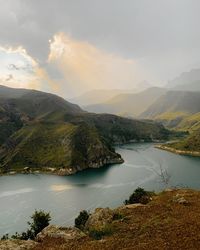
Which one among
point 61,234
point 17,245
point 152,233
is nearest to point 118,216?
point 61,234

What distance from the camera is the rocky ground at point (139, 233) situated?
4534 cm

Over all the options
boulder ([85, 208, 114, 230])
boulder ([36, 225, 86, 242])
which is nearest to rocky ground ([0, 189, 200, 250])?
boulder ([36, 225, 86, 242])

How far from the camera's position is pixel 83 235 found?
53.4 metres

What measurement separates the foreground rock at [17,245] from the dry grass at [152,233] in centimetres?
139

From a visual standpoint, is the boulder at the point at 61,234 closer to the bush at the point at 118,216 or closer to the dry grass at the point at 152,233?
the dry grass at the point at 152,233

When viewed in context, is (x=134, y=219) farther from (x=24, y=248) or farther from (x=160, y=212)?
(x=24, y=248)

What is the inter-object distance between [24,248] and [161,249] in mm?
19203

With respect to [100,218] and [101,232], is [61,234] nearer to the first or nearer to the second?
[101,232]

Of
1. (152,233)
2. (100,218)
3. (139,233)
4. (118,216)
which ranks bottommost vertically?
(100,218)

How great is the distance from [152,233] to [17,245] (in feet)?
63.9

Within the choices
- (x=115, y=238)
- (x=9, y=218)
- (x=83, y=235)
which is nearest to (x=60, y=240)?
(x=83, y=235)

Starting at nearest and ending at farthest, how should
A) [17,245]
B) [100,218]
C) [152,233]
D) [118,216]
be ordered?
[17,245], [152,233], [118,216], [100,218]

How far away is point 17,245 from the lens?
160ft

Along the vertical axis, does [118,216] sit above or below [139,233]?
above
